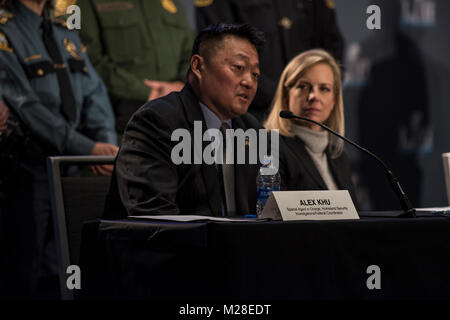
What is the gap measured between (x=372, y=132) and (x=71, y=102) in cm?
191

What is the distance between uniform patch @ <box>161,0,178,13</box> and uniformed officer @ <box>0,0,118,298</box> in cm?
60

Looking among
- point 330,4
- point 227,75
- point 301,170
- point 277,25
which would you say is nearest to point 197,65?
point 227,75

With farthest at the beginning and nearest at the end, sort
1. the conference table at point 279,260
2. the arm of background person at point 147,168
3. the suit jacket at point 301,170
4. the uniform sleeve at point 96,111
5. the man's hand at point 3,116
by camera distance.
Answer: the uniform sleeve at point 96,111, the man's hand at point 3,116, the suit jacket at point 301,170, the arm of background person at point 147,168, the conference table at point 279,260

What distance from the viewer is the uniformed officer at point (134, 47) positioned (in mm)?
3104

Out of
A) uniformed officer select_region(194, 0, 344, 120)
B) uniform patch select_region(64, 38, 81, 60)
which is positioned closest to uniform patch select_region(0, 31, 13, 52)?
uniform patch select_region(64, 38, 81, 60)

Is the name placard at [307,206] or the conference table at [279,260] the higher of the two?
the name placard at [307,206]

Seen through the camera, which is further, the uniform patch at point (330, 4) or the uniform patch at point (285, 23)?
the uniform patch at point (330, 4)

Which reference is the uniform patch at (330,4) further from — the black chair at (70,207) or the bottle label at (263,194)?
the black chair at (70,207)

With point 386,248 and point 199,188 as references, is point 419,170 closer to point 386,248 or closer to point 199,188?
point 199,188

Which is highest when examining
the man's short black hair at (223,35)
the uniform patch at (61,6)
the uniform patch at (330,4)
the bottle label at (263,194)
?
the uniform patch at (330,4)

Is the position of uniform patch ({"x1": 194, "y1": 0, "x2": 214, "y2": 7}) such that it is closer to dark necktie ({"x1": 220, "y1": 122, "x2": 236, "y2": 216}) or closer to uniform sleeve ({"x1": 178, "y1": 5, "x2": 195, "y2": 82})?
uniform sleeve ({"x1": 178, "y1": 5, "x2": 195, "y2": 82})

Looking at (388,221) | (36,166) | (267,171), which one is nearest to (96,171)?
(36,166)

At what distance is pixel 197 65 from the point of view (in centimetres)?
212

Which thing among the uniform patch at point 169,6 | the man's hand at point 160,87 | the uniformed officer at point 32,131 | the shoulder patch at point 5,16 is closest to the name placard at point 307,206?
the uniformed officer at point 32,131
